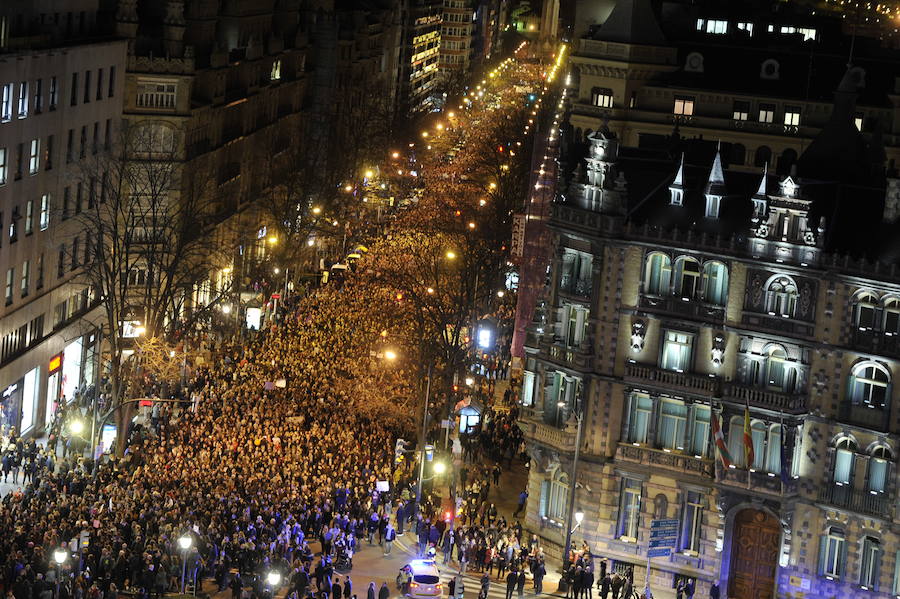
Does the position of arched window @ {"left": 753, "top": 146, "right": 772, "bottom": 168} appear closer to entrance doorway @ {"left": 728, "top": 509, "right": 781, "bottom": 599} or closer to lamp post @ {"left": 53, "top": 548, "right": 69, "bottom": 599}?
entrance doorway @ {"left": 728, "top": 509, "right": 781, "bottom": 599}

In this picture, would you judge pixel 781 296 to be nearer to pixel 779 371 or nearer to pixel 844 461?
pixel 779 371

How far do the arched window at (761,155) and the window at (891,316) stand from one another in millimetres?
58948

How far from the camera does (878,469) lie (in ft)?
269

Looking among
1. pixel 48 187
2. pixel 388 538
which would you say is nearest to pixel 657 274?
pixel 388 538

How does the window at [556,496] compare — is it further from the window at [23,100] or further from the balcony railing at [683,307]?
the window at [23,100]

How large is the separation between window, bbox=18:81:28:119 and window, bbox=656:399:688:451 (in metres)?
34.6

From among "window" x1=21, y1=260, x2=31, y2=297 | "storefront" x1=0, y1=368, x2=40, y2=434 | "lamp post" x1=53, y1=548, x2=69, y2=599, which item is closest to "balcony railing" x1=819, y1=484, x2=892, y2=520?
"lamp post" x1=53, y1=548, x2=69, y2=599

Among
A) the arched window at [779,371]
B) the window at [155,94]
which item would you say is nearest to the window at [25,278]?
the window at [155,94]

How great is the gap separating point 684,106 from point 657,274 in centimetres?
5944

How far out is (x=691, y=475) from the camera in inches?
3349

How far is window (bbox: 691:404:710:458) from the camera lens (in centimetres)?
8531

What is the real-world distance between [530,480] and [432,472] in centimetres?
756

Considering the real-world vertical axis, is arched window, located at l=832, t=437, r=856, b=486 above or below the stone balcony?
above

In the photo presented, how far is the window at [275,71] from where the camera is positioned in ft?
506
